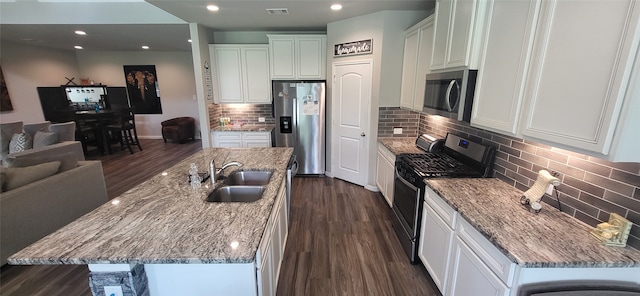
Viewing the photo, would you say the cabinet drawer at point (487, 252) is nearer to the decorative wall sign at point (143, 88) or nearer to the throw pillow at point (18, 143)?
the throw pillow at point (18, 143)

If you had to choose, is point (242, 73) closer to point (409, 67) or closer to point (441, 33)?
point (409, 67)

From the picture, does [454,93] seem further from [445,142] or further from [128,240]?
[128,240]

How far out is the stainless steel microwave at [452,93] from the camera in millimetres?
1897

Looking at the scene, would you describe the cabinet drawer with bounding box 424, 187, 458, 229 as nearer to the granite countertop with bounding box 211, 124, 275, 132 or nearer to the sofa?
the granite countertop with bounding box 211, 124, 275, 132

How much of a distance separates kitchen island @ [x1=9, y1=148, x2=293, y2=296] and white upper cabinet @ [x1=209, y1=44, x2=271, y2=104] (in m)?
3.16

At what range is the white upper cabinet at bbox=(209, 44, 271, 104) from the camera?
4.42 metres

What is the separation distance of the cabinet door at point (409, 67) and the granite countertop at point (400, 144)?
0.48 meters

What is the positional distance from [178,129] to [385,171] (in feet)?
20.5

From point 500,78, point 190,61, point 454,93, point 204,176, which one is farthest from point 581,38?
point 190,61

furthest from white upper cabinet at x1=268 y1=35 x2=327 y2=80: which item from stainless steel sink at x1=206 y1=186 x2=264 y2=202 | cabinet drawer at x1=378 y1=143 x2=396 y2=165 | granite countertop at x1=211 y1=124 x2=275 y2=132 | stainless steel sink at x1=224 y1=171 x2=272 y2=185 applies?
stainless steel sink at x1=206 y1=186 x2=264 y2=202

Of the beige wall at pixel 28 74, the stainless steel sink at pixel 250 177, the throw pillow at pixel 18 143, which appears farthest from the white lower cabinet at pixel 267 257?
A: the beige wall at pixel 28 74

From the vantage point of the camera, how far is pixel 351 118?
4.00m

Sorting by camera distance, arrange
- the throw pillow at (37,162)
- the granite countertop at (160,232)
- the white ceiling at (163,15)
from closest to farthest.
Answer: the granite countertop at (160,232), the throw pillow at (37,162), the white ceiling at (163,15)

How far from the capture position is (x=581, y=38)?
1130 mm
